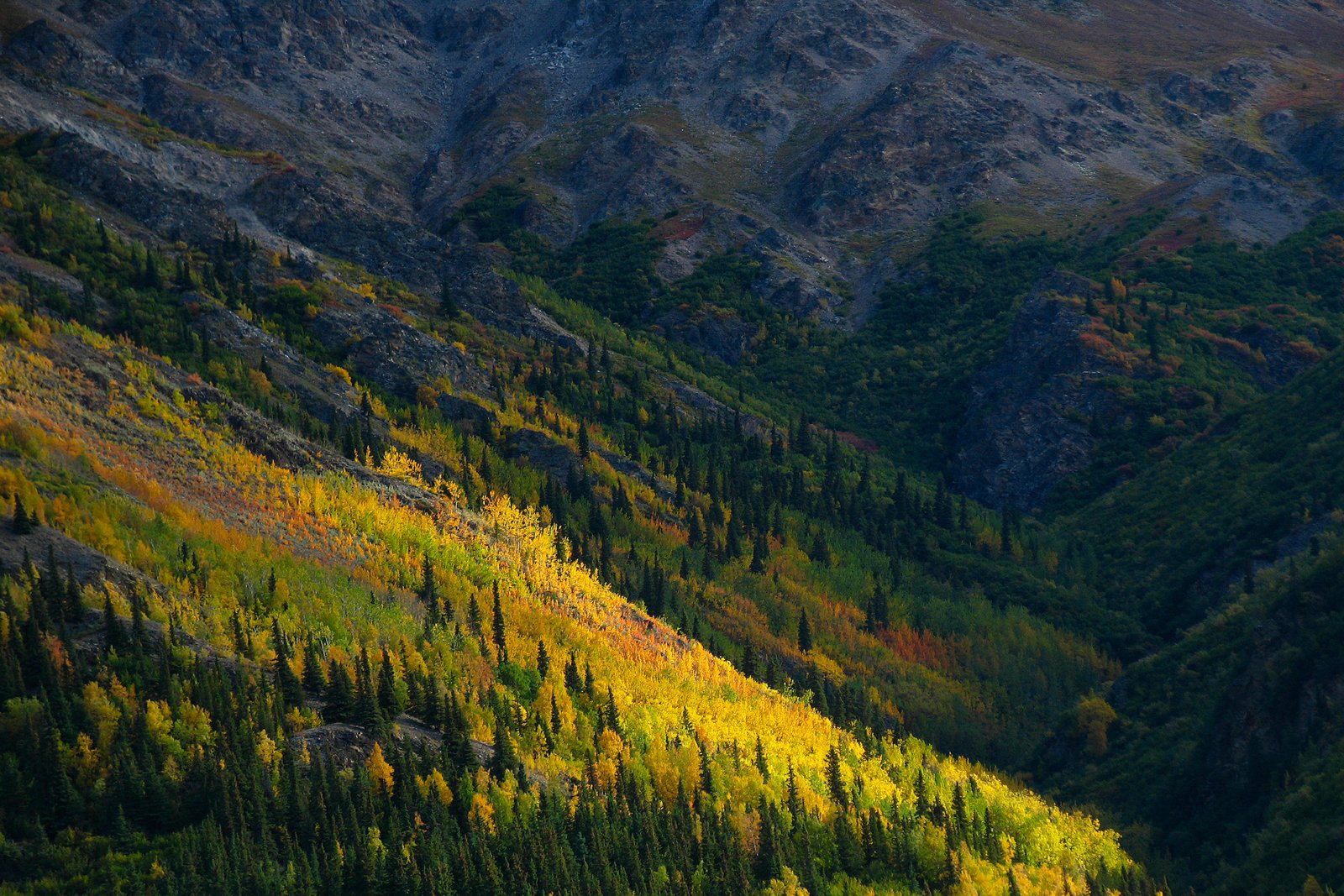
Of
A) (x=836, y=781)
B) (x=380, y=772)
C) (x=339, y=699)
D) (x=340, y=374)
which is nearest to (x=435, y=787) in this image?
(x=380, y=772)

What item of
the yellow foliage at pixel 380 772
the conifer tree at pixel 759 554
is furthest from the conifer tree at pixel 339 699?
the conifer tree at pixel 759 554

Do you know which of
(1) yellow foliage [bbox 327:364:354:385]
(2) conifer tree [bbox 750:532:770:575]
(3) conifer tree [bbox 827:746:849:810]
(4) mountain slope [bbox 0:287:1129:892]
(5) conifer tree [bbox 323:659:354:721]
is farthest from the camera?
(1) yellow foliage [bbox 327:364:354:385]

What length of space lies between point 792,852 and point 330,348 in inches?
4543

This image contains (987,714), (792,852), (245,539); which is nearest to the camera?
(792,852)

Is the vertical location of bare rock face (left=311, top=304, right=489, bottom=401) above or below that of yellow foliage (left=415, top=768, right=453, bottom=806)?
below

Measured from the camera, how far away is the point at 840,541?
170 metres

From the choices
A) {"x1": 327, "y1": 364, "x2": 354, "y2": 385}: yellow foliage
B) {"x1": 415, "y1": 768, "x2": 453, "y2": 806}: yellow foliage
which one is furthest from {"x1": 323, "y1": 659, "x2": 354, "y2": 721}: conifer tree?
{"x1": 327, "y1": 364, "x2": 354, "y2": 385}: yellow foliage

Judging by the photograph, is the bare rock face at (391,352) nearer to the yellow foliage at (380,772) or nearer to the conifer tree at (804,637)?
the conifer tree at (804,637)

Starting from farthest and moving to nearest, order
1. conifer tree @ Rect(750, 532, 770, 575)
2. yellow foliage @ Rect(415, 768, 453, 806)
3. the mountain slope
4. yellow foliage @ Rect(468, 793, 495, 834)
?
conifer tree @ Rect(750, 532, 770, 575) < yellow foliage @ Rect(468, 793, 495, 834) < yellow foliage @ Rect(415, 768, 453, 806) < the mountain slope

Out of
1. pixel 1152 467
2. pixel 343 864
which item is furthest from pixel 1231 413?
pixel 343 864

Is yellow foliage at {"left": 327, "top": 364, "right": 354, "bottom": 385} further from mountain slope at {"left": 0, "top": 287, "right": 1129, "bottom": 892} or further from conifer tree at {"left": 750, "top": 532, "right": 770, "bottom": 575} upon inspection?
conifer tree at {"left": 750, "top": 532, "right": 770, "bottom": 575}

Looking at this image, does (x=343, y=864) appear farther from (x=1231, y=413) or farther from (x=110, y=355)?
(x=1231, y=413)

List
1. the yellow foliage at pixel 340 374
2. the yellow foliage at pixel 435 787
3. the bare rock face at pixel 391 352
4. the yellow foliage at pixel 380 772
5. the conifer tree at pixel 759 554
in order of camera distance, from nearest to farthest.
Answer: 1. the yellow foliage at pixel 380 772
2. the yellow foliage at pixel 435 787
3. the conifer tree at pixel 759 554
4. the yellow foliage at pixel 340 374
5. the bare rock face at pixel 391 352

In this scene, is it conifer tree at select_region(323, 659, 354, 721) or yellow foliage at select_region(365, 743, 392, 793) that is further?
conifer tree at select_region(323, 659, 354, 721)
